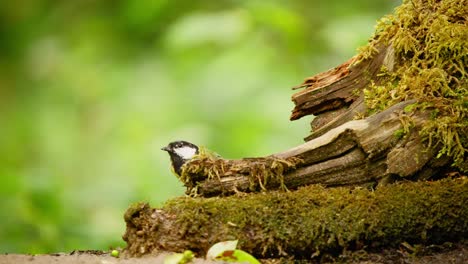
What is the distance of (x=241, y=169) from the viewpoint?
2.39m

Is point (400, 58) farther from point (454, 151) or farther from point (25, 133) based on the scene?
point (25, 133)

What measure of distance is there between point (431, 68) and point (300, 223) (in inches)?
36.6

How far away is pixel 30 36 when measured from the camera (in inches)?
103

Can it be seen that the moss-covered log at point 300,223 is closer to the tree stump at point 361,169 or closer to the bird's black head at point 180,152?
the tree stump at point 361,169

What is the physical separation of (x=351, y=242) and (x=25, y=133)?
1.64 m

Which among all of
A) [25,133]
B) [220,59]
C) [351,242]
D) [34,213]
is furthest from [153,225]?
[34,213]

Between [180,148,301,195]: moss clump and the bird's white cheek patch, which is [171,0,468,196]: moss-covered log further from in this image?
the bird's white cheek patch

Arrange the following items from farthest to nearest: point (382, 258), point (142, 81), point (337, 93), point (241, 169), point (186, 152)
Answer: point (337, 93), point (142, 81), point (186, 152), point (241, 169), point (382, 258)

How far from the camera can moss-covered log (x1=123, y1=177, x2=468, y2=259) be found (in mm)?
2133

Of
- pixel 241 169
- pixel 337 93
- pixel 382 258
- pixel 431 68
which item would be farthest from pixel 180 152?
pixel 431 68

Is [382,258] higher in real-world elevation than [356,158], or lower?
lower

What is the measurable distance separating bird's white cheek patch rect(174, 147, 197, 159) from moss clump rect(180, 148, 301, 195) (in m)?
0.09

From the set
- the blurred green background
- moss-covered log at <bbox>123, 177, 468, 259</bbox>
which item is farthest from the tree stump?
the blurred green background

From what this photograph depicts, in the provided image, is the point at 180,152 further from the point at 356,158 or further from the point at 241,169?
the point at 356,158
